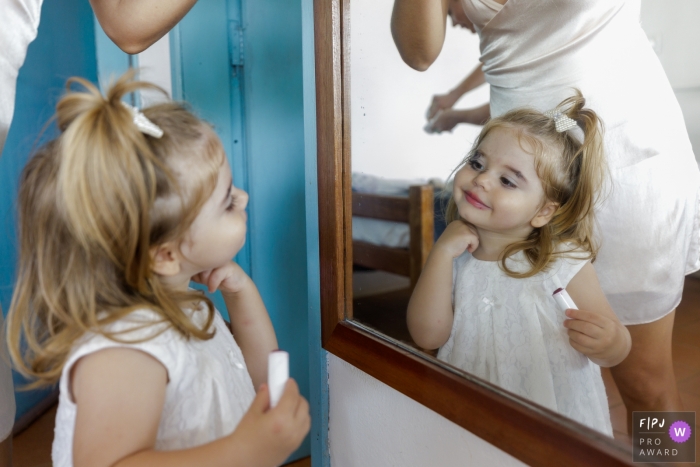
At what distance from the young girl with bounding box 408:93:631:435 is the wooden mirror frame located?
25 mm

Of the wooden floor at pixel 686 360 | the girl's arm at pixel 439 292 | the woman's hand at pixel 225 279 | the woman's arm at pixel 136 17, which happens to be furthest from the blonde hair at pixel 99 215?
the wooden floor at pixel 686 360

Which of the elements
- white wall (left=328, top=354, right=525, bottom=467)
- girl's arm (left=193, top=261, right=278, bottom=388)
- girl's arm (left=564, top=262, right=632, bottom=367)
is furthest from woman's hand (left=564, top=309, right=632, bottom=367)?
girl's arm (left=193, top=261, right=278, bottom=388)

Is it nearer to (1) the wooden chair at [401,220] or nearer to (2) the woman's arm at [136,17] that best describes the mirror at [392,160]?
(1) the wooden chair at [401,220]

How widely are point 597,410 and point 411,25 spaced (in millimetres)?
618

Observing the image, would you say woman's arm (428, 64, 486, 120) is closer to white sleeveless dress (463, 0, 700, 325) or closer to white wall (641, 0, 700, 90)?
white sleeveless dress (463, 0, 700, 325)

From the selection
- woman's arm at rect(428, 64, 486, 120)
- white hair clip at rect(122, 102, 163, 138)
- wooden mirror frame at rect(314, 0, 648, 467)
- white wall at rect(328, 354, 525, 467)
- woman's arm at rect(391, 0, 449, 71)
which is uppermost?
woman's arm at rect(391, 0, 449, 71)

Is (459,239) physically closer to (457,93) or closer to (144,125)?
(457,93)

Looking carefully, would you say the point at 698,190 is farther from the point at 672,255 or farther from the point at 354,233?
the point at 354,233

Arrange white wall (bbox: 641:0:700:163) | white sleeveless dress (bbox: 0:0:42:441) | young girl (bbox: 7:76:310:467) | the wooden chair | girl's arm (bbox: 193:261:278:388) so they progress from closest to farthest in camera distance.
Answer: white wall (bbox: 641:0:700:163) < young girl (bbox: 7:76:310:467) < white sleeveless dress (bbox: 0:0:42:441) < girl's arm (bbox: 193:261:278:388) < the wooden chair

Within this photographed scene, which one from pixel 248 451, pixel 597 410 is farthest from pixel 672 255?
pixel 248 451

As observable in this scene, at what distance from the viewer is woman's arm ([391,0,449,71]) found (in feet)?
2.67

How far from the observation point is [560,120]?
613 millimetres

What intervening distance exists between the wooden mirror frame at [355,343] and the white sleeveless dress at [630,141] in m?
0.17

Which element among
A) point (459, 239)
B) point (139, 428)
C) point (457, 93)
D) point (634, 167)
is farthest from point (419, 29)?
point (139, 428)
